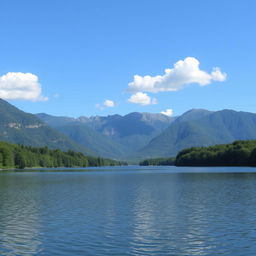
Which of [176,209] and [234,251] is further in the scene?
[176,209]

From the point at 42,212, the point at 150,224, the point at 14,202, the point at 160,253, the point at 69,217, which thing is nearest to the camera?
the point at 160,253

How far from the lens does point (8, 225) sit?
42875 millimetres

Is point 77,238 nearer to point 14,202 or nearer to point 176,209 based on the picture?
point 176,209

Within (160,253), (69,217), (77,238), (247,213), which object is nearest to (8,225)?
(69,217)

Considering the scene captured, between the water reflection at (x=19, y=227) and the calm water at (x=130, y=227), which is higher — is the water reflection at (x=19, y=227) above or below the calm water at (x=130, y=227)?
above

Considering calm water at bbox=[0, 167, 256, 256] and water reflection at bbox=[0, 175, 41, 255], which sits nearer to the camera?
calm water at bbox=[0, 167, 256, 256]

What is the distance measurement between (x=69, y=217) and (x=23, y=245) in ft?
47.2

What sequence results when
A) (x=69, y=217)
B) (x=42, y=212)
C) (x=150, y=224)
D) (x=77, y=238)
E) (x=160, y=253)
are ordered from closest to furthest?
1. (x=160, y=253)
2. (x=77, y=238)
3. (x=150, y=224)
4. (x=69, y=217)
5. (x=42, y=212)

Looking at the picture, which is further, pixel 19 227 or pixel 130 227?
pixel 19 227

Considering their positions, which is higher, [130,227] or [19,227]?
[19,227]

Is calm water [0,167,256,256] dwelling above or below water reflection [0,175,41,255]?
below

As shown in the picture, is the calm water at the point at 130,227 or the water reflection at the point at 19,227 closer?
the calm water at the point at 130,227

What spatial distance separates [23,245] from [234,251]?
1752 cm

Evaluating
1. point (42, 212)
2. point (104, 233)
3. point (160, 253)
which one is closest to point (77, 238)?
point (104, 233)
